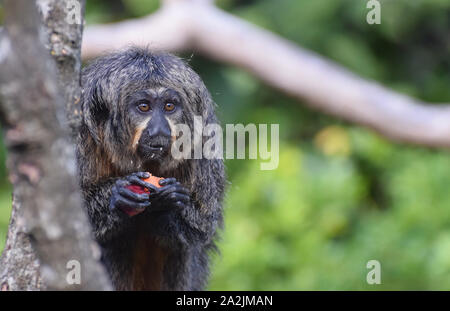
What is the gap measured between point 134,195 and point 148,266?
850mm

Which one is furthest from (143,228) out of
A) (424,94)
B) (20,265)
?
(424,94)

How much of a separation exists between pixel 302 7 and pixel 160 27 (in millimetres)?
1864

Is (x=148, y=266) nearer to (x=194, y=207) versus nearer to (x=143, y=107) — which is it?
(x=194, y=207)

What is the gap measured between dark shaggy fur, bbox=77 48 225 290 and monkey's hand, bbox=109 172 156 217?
11 centimetres

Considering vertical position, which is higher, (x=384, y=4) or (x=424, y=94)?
(x=384, y=4)

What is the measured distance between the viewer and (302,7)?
28.8 ft

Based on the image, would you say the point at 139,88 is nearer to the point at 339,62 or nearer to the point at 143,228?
the point at 143,228

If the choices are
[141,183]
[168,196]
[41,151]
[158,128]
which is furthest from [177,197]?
[41,151]

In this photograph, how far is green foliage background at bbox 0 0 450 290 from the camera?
6.95m

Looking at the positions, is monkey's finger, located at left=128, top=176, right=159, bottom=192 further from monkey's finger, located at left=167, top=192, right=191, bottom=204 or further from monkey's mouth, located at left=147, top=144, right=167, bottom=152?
monkey's mouth, located at left=147, top=144, right=167, bottom=152

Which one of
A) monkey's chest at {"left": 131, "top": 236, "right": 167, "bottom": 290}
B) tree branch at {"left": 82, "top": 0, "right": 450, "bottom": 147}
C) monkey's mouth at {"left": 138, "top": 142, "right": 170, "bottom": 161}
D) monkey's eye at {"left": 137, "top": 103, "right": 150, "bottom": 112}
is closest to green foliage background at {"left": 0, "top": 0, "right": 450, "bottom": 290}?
tree branch at {"left": 82, "top": 0, "right": 450, "bottom": 147}

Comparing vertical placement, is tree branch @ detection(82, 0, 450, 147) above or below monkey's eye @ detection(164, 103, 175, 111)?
above
